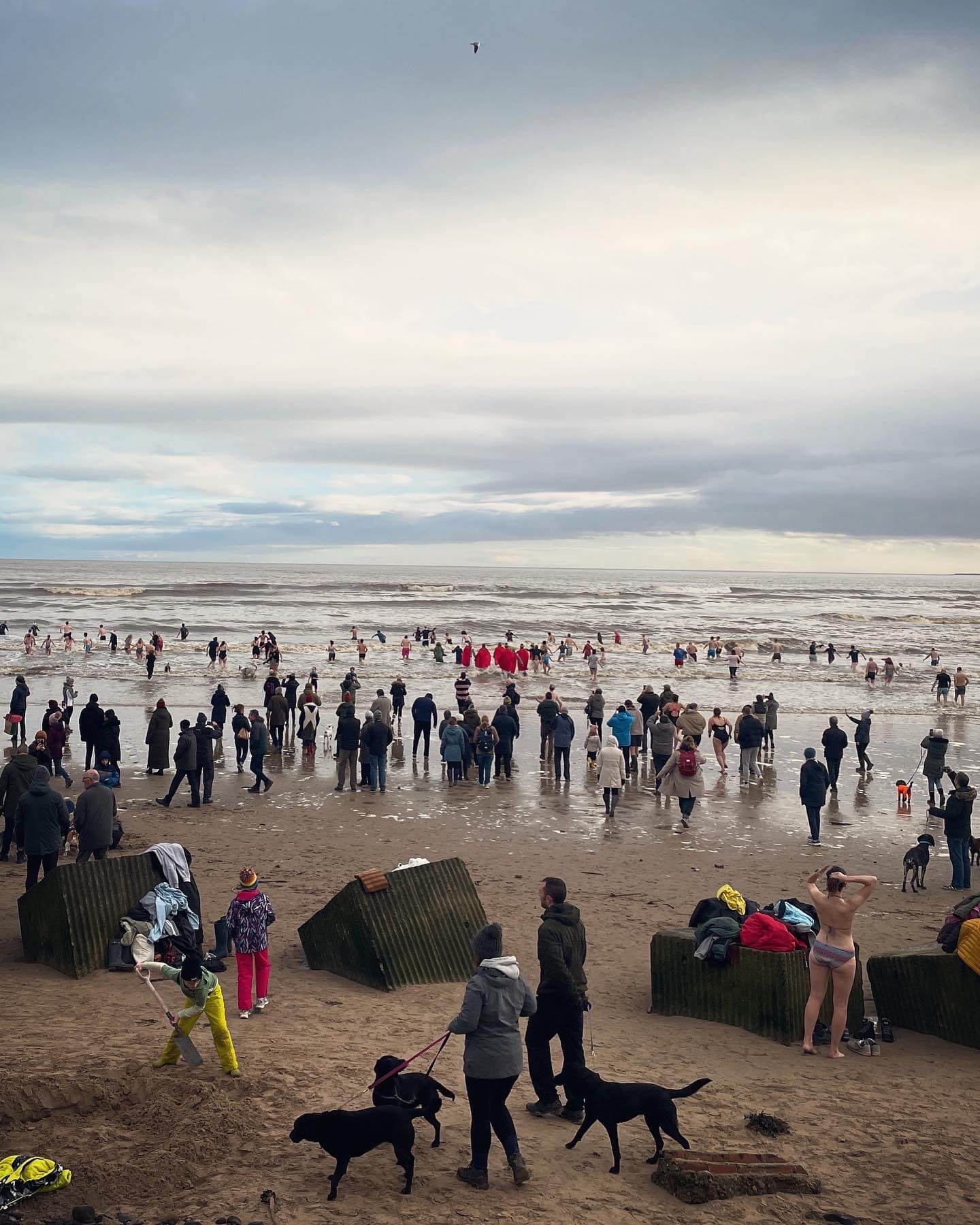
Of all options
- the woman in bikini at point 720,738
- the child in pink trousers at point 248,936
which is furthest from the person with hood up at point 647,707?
the child in pink trousers at point 248,936

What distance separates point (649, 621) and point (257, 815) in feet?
181

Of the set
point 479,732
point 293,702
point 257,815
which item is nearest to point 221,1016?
point 257,815

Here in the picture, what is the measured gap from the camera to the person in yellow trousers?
19.4ft

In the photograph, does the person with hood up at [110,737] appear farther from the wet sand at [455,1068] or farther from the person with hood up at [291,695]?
the person with hood up at [291,695]

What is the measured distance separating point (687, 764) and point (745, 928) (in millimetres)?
7281

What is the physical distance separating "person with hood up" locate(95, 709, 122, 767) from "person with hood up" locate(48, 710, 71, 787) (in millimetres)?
660

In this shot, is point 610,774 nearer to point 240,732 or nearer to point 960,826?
point 960,826

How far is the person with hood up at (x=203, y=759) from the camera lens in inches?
→ 587

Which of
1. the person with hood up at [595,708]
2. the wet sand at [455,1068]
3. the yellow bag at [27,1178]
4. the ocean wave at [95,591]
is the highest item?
the ocean wave at [95,591]

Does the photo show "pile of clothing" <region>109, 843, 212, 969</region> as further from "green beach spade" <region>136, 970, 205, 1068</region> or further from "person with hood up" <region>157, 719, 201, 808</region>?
Result: "person with hood up" <region>157, 719, 201, 808</region>

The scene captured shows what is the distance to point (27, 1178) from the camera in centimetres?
469

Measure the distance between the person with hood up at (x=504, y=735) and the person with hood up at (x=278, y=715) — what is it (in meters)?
4.19

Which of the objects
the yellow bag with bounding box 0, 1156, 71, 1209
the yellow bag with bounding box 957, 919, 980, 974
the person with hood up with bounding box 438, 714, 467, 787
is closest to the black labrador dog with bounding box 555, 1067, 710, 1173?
the yellow bag with bounding box 0, 1156, 71, 1209

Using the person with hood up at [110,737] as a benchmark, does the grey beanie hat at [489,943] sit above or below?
above
